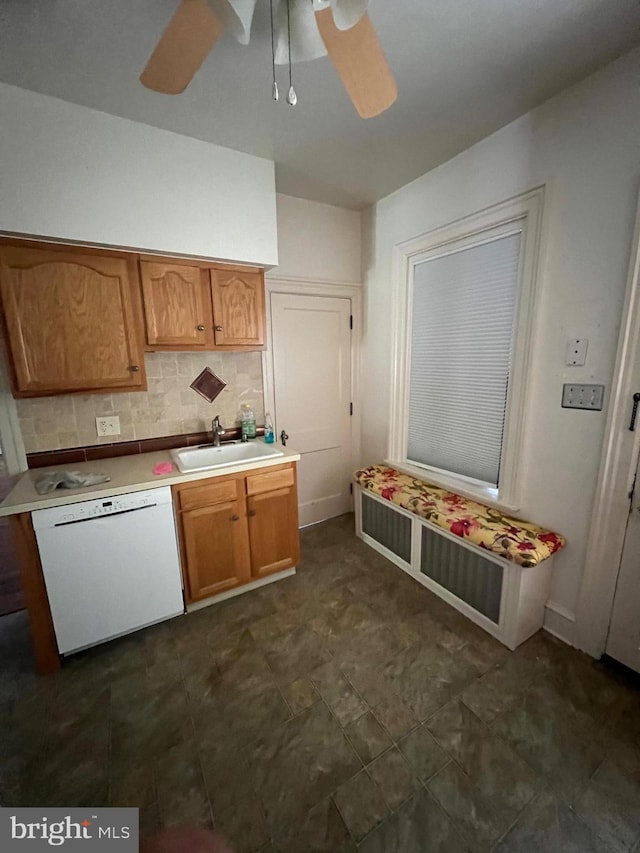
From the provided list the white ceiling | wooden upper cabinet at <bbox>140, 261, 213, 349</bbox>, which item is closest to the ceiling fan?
the white ceiling

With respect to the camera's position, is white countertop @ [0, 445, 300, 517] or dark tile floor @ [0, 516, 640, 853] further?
white countertop @ [0, 445, 300, 517]

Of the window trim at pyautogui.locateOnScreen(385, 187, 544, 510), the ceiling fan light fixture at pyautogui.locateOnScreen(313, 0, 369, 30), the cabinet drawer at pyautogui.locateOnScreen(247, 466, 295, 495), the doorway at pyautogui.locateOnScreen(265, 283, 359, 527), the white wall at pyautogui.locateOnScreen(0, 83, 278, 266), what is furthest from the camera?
the doorway at pyautogui.locateOnScreen(265, 283, 359, 527)

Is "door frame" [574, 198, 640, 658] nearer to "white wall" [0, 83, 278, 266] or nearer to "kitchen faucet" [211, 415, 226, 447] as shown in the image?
"white wall" [0, 83, 278, 266]

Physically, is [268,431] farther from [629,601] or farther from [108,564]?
[629,601]

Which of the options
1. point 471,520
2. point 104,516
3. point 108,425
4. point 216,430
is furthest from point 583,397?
point 108,425

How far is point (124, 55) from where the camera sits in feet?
4.26

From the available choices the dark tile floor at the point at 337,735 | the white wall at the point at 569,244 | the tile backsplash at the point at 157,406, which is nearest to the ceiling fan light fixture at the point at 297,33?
the white wall at the point at 569,244

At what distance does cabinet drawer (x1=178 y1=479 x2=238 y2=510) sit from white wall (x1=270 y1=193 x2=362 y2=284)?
158cm

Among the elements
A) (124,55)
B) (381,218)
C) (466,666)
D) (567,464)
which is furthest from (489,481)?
(124,55)

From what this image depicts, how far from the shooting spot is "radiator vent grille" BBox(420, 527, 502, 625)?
178cm

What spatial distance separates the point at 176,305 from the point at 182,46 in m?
1.13

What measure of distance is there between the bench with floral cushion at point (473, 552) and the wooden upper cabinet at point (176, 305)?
1.56 meters

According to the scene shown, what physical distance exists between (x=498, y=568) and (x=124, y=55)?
2.75 metres

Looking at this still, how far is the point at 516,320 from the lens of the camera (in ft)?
5.90
